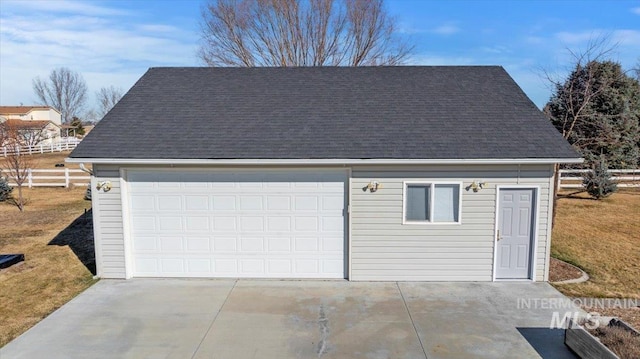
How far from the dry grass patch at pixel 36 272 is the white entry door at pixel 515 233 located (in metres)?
8.18

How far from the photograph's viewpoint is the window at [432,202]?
822cm

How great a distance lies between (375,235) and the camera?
837cm

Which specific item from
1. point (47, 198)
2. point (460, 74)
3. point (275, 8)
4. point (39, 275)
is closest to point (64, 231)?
point (39, 275)

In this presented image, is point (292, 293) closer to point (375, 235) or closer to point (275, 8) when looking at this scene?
point (375, 235)

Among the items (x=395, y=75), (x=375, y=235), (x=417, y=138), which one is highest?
(x=395, y=75)

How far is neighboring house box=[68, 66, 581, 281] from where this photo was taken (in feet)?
26.6

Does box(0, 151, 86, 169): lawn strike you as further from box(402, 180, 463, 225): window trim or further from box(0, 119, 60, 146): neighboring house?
box(402, 180, 463, 225): window trim

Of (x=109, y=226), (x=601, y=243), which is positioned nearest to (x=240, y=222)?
(x=109, y=226)

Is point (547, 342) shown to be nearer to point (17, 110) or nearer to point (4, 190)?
point (4, 190)

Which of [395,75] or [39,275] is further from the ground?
[395,75]

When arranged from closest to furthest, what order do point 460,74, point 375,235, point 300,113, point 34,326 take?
1. point 34,326
2. point 375,235
3. point 300,113
4. point 460,74

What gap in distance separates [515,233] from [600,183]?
12393 mm

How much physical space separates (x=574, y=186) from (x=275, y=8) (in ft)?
58.0

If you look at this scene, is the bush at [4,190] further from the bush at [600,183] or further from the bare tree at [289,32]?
the bush at [600,183]
